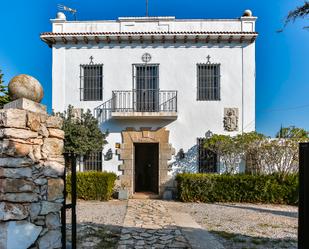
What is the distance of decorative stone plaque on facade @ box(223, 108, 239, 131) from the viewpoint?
439 inches

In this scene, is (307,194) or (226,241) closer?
(307,194)

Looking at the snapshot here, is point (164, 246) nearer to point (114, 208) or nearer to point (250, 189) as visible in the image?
point (114, 208)

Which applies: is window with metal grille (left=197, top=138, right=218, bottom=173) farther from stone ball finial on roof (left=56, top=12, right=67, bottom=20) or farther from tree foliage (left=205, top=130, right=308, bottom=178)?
stone ball finial on roof (left=56, top=12, right=67, bottom=20)

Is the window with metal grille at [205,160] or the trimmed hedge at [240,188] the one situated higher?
the window with metal grille at [205,160]

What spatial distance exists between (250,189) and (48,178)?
8.44 m

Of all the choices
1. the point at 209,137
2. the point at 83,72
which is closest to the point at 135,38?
the point at 83,72

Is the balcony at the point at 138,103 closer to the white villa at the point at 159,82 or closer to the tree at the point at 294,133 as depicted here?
the white villa at the point at 159,82

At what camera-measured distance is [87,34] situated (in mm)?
11273

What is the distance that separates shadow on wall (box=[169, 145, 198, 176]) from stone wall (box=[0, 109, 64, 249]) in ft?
26.9

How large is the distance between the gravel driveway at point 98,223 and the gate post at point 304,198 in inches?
140

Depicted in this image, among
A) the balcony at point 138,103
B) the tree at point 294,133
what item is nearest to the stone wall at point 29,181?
the balcony at point 138,103

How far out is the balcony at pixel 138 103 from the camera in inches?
443

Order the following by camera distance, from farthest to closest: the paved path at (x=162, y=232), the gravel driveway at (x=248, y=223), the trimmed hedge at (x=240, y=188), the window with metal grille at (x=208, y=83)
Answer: the window with metal grille at (x=208, y=83) → the trimmed hedge at (x=240, y=188) → the gravel driveway at (x=248, y=223) → the paved path at (x=162, y=232)

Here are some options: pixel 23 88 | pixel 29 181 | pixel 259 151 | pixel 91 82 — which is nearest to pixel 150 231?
pixel 29 181
